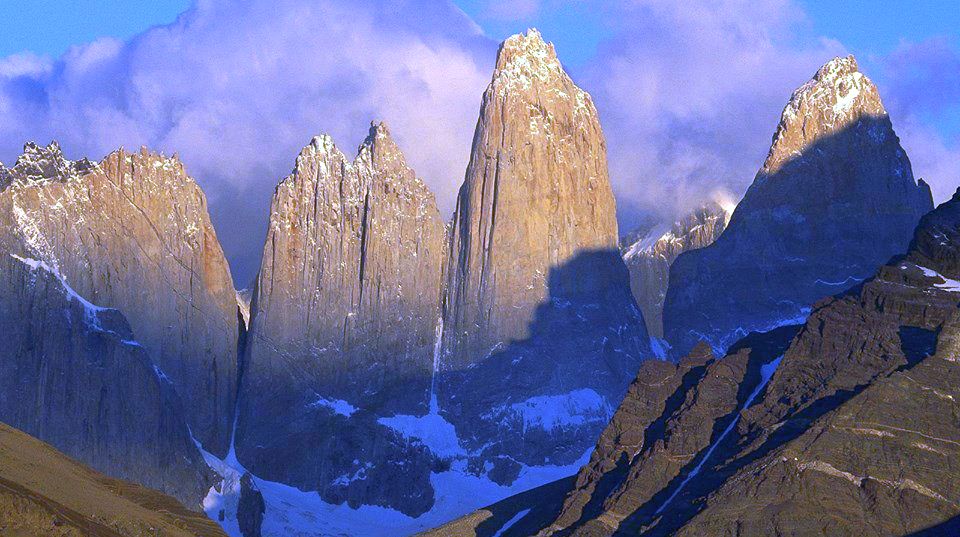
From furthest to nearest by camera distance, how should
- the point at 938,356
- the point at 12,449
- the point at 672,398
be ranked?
the point at 672,398 < the point at 938,356 < the point at 12,449

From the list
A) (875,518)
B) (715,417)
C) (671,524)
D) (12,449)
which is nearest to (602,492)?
(715,417)

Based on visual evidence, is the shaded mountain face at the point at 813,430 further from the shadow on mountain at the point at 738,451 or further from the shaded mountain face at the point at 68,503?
the shaded mountain face at the point at 68,503

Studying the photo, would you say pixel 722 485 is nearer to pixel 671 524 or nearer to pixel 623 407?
pixel 671 524

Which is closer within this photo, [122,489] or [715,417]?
[122,489]

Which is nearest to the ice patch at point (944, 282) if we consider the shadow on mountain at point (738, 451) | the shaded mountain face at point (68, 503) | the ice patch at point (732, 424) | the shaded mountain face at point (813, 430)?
the shaded mountain face at point (813, 430)

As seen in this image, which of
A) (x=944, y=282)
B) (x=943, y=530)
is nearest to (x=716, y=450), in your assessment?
(x=944, y=282)

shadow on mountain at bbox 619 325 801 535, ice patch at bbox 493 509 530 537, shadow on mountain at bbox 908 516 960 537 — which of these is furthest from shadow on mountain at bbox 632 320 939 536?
ice patch at bbox 493 509 530 537

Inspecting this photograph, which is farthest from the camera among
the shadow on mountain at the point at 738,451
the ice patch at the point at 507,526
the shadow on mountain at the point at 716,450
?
the ice patch at the point at 507,526
